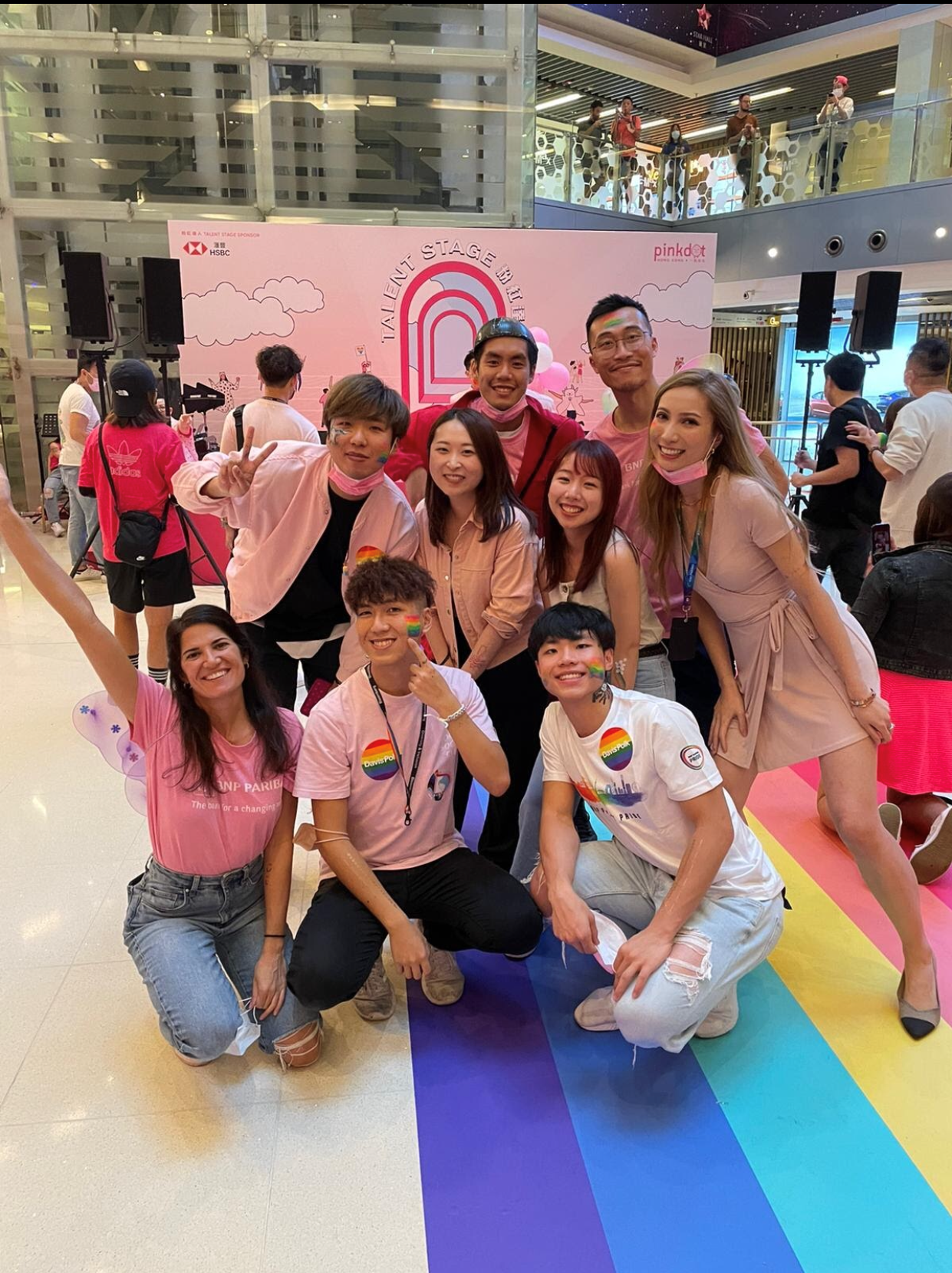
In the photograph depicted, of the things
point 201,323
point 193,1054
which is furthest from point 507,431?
point 201,323

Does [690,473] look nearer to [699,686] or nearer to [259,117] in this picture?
[699,686]

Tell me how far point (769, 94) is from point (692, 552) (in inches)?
642

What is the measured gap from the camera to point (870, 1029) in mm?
2105

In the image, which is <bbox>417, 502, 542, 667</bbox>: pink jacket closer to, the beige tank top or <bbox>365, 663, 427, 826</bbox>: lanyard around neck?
the beige tank top

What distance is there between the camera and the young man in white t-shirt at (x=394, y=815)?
6.32 feet

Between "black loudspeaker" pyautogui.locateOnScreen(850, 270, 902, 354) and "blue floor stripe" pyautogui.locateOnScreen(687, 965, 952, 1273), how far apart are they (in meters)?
5.27

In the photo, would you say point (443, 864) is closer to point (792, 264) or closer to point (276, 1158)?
point (276, 1158)

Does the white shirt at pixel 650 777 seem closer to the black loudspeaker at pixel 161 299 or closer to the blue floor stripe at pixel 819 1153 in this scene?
the blue floor stripe at pixel 819 1153

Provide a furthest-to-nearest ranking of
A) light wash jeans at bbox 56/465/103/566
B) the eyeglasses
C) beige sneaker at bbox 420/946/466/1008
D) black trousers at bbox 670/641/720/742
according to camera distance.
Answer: light wash jeans at bbox 56/465/103/566, black trousers at bbox 670/641/720/742, the eyeglasses, beige sneaker at bbox 420/946/466/1008

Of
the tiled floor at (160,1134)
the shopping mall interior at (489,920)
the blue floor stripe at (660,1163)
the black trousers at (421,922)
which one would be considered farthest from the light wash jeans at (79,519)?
the blue floor stripe at (660,1163)

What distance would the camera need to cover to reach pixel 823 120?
35.3 feet

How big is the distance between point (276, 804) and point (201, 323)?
5.57 m

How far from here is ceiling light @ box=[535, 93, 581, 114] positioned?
15.2 metres

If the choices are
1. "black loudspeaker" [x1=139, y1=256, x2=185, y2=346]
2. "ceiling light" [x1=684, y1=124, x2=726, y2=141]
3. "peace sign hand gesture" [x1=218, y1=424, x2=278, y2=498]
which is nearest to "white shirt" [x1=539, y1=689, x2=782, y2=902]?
"peace sign hand gesture" [x1=218, y1=424, x2=278, y2=498]
